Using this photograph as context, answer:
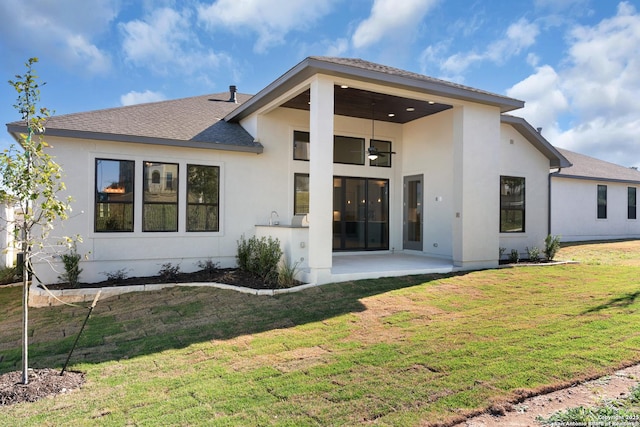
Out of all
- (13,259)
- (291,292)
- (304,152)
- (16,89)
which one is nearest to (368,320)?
(291,292)

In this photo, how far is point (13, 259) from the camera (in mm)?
11219

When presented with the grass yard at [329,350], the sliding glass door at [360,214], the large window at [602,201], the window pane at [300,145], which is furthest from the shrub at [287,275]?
the large window at [602,201]

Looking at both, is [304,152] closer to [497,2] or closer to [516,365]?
[497,2]

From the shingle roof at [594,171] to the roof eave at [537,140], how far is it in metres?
4.66

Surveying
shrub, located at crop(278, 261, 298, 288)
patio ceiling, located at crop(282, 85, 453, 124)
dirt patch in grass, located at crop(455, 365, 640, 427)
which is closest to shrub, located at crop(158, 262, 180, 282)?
shrub, located at crop(278, 261, 298, 288)

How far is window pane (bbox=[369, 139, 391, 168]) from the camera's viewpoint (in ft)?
38.9

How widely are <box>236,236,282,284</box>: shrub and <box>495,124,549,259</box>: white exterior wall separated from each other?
7.34m

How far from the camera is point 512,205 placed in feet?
39.8

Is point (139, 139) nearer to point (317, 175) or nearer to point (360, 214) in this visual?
point (317, 175)

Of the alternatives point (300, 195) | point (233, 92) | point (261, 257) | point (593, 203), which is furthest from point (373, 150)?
point (593, 203)

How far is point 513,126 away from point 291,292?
29.8 ft

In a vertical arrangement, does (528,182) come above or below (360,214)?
above

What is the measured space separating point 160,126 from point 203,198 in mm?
2076

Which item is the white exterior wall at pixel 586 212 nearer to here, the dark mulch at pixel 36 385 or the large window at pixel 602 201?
the large window at pixel 602 201
